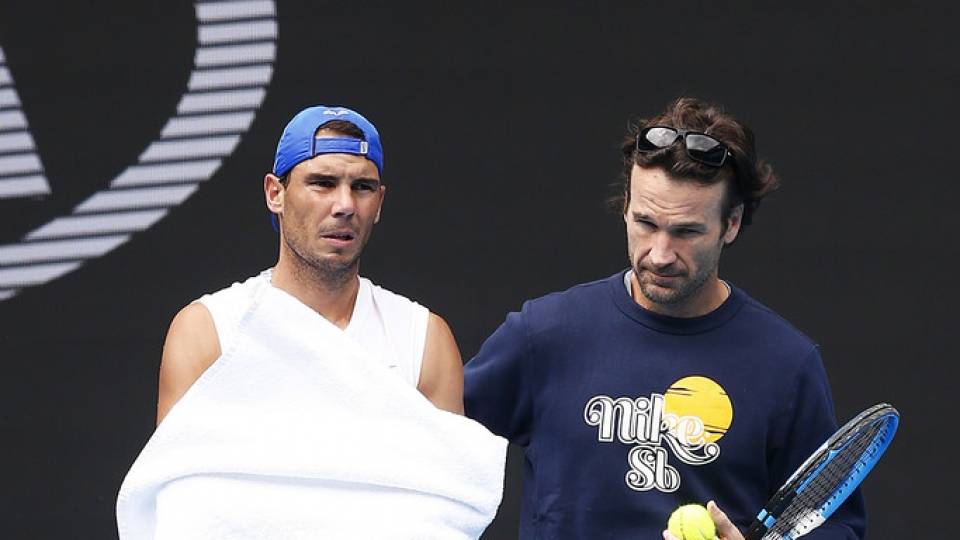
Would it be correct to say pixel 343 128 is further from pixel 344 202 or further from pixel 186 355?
pixel 186 355

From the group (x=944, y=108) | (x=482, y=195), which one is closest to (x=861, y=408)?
(x=944, y=108)

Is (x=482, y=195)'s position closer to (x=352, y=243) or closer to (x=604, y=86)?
(x=604, y=86)

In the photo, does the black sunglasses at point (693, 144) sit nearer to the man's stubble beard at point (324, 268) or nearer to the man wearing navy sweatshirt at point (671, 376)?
the man wearing navy sweatshirt at point (671, 376)

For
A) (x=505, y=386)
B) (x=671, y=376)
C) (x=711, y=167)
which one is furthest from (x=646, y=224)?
(x=505, y=386)

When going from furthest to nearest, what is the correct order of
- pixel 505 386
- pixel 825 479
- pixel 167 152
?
pixel 167 152 → pixel 505 386 → pixel 825 479

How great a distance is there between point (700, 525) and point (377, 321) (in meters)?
0.71

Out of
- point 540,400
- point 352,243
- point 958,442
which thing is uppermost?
point 352,243

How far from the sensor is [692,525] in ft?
10.6

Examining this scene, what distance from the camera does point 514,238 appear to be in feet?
15.3

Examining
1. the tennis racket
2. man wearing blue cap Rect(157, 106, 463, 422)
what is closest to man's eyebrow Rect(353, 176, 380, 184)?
man wearing blue cap Rect(157, 106, 463, 422)

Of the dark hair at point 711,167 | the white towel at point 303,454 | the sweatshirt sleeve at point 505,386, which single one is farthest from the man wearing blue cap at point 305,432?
the dark hair at point 711,167

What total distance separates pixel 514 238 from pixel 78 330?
109 centimetres

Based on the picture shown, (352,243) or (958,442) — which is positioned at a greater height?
(352,243)

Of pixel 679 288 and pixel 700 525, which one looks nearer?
pixel 700 525
